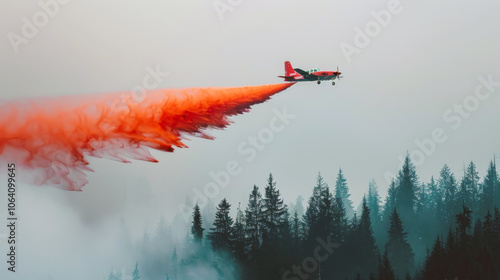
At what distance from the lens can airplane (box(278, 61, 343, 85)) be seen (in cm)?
9731

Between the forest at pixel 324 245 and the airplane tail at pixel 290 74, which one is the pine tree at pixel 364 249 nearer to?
the forest at pixel 324 245

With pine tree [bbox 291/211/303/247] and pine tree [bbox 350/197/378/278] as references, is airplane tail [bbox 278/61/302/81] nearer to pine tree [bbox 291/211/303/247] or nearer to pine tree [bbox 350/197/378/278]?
pine tree [bbox 350/197/378/278]

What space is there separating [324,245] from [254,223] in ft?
37.8

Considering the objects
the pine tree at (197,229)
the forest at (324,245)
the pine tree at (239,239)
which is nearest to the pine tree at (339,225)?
the forest at (324,245)

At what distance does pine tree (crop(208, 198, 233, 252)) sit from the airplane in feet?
150

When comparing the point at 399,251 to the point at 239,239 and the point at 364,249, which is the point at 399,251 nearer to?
the point at 364,249

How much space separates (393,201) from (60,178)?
109 metres

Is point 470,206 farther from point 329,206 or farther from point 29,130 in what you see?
point 29,130

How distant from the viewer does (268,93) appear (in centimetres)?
9038

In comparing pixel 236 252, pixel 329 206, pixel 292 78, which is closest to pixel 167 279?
pixel 236 252

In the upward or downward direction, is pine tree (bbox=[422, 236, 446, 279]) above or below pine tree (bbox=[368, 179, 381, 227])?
below

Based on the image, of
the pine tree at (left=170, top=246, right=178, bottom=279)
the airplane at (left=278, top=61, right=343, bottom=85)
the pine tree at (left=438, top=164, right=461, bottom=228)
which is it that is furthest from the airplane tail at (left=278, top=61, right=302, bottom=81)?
the pine tree at (left=438, top=164, right=461, bottom=228)

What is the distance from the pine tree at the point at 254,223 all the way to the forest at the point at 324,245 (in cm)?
15

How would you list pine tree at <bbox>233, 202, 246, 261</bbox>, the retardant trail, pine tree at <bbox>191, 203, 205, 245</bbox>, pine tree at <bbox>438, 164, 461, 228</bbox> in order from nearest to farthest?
1. the retardant trail
2. pine tree at <bbox>233, 202, 246, 261</bbox>
3. pine tree at <bbox>191, 203, 205, 245</bbox>
4. pine tree at <bbox>438, 164, 461, 228</bbox>
